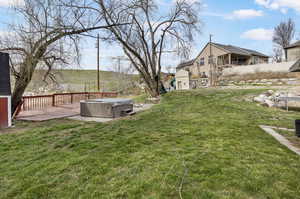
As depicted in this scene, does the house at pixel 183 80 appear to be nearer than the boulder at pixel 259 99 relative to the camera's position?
No

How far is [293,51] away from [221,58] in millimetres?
8436

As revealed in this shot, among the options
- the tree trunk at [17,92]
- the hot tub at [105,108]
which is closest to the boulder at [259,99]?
the hot tub at [105,108]

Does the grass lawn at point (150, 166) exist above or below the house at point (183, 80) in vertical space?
below

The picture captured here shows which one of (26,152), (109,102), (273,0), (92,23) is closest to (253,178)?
(26,152)

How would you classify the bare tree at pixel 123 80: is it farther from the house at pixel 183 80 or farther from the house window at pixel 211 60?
the house window at pixel 211 60

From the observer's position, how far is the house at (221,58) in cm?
2566

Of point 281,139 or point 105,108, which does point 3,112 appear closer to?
point 105,108

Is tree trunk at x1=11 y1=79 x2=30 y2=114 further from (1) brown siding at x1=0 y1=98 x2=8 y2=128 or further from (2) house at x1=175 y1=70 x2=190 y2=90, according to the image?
(2) house at x1=175 y1=70 x2=190 y2=90

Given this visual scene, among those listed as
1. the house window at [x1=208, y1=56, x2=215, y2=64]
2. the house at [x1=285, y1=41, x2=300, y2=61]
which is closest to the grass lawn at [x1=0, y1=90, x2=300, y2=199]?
the house at [x1=285, y1=41, x2=300, y2=61]

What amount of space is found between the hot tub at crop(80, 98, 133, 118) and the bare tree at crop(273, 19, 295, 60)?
35.4 m

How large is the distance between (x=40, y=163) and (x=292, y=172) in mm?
3599

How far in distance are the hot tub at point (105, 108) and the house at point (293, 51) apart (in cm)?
2369

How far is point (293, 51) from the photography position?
71.4 ft

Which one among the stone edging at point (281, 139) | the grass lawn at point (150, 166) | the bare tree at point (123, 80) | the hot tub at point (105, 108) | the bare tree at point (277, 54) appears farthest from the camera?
the bare tree at point (277, 54)
